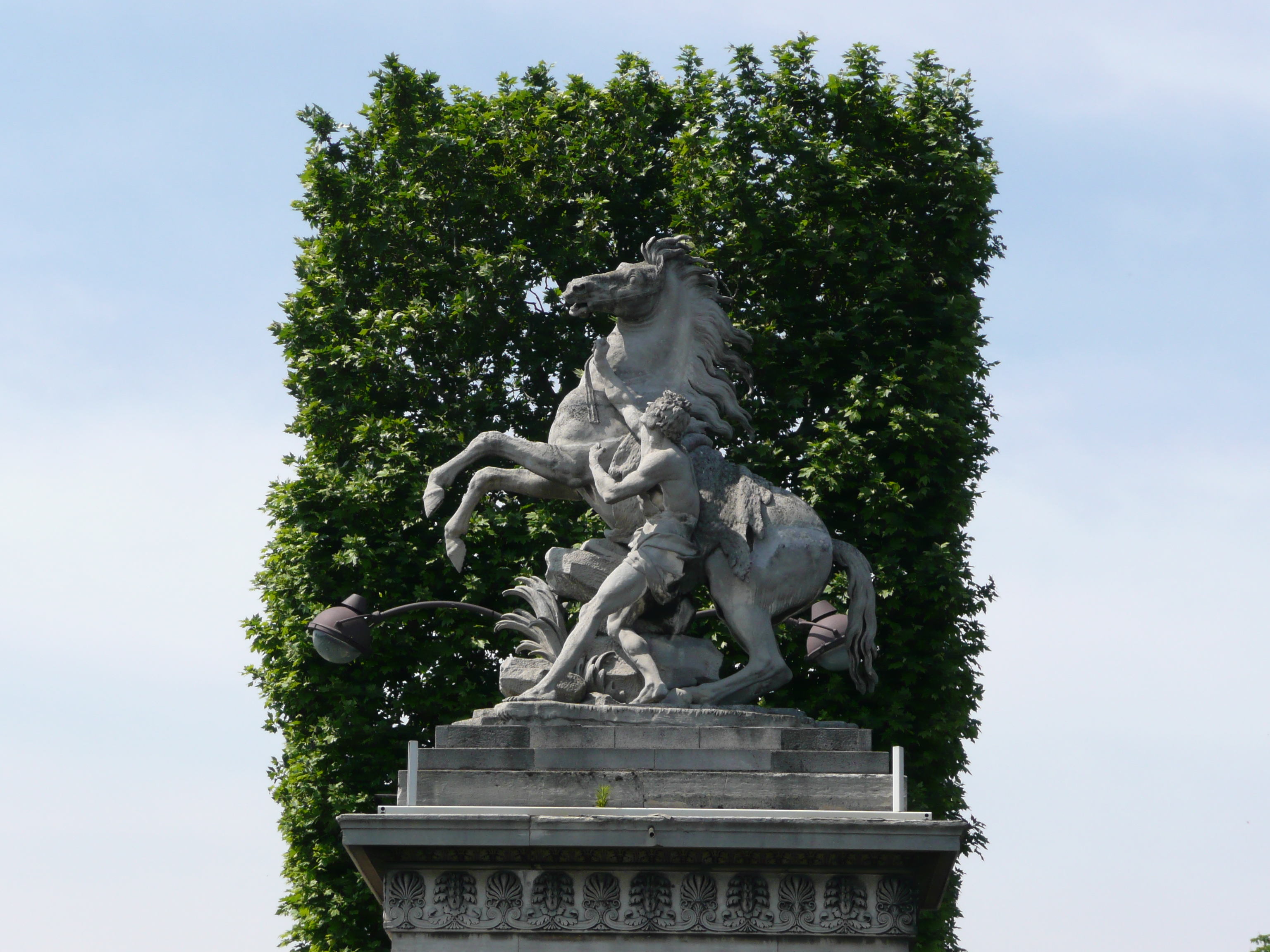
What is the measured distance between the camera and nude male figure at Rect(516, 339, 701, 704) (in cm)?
1238

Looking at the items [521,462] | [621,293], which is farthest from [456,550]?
[621,293]

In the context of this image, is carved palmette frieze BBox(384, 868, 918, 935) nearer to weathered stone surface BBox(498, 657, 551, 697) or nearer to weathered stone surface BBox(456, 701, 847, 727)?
weathered stone surface BBox(456, 701, 847, 727)

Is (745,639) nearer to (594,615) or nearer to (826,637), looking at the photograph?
(594,615)

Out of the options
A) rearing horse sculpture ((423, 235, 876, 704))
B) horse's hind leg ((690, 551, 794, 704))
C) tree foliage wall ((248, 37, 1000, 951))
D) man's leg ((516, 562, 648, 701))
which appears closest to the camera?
man's leg ((516, 562, 648, 701))

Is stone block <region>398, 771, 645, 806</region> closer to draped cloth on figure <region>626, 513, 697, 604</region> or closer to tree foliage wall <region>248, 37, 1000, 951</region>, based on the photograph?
draped cloth on figure <region>626, 513, 697, 604</region>

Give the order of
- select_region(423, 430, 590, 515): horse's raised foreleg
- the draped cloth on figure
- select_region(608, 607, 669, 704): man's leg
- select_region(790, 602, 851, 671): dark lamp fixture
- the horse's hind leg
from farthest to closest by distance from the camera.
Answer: select_region(790, 602, 851, 671): dark lamp fixture → select_region(423, 430, 590, 515): horse's raised foreleg → the draped cloth on figure → the horse's hind leg → select_region(608, 607, 669, 704): man's leg

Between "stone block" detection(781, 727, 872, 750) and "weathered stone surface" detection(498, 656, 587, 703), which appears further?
"weathered stone surface" detection(498, 656, 587, 703)

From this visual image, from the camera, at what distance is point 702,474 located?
13.1 meters

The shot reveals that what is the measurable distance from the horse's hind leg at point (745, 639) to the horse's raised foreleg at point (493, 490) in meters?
1.43

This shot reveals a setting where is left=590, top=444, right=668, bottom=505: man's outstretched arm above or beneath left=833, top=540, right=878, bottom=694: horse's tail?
above

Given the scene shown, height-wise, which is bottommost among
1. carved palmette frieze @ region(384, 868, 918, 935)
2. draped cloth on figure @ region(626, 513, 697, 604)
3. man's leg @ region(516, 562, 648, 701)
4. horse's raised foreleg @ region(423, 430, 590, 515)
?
carved palmette frieze @ region(384, 868, 918, 935)

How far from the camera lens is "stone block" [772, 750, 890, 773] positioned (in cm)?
1177

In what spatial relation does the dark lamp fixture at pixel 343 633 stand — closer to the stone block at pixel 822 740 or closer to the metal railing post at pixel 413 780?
the metal railing post at pixel 413 780

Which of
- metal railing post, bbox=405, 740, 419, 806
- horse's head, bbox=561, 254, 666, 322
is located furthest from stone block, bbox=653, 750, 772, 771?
horse's head, bbox=561, 254, 666, 322
